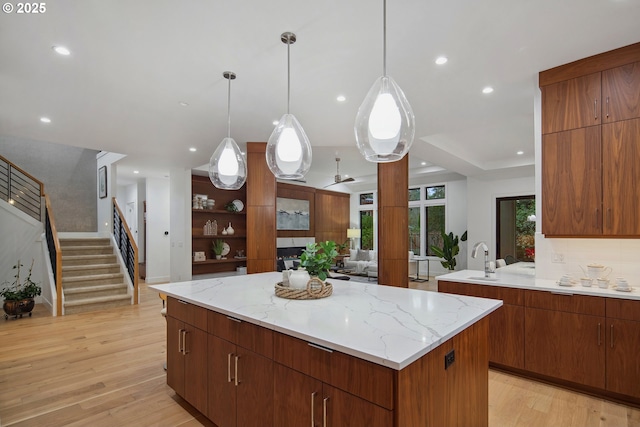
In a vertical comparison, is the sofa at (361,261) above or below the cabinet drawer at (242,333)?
below

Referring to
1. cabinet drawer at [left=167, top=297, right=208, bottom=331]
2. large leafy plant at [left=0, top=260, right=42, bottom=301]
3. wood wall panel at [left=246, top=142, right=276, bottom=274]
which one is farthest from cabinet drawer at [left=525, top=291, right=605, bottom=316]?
large leafy plant at [left=0, top=260, right=42, bottom=301]

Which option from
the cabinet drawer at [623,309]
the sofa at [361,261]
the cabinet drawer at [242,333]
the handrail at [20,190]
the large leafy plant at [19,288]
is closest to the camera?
the cabinet drawer at [242,333]

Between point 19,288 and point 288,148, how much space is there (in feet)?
19.9

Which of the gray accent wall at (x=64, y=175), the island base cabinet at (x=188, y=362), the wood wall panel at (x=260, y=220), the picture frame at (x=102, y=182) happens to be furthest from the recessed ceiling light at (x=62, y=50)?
the gray accent wall at (x=64, y=175)

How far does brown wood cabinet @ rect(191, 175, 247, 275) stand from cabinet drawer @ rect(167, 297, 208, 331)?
17.1 ft

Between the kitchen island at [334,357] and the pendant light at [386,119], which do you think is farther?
the pendant light at [386,119]

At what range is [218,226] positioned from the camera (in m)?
8.16

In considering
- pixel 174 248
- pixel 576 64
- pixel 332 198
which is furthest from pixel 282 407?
pixel 332 198

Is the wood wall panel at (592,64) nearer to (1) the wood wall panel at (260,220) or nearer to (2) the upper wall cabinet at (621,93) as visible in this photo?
(2) the upper wall cabinet at (621,93)

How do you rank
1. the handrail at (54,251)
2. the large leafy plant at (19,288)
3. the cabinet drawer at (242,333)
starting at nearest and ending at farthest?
the cabinet drawer at (242,333) → the large leafy plant at (19,288) → the handrail at (54,251)

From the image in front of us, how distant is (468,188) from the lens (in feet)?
27.9

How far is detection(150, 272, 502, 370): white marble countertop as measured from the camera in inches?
50.3

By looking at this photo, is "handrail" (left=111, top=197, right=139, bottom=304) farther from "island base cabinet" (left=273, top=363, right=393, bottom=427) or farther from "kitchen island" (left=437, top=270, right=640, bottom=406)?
"kitchen island" (left=437, top=270, right=640, bottom=406)

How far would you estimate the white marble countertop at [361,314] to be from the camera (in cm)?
128
